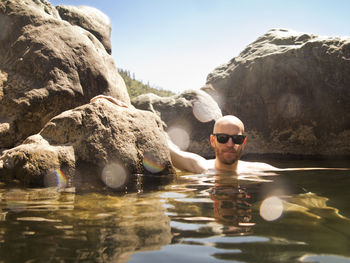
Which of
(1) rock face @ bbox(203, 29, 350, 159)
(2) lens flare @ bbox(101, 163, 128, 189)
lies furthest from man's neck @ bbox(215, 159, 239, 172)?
(1) rock face @ bbox(203, 29, 350, 159)

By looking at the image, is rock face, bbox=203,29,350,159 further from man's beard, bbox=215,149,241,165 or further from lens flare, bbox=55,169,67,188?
lens flare, bbox=55,169,67,188

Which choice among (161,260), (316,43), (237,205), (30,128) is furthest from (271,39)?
(161,260)

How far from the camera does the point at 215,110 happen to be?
9547 mm

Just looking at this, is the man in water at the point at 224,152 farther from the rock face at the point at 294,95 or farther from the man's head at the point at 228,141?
the rock face at the point at 294,95

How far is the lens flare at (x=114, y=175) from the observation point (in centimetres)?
305

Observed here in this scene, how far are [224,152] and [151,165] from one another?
1.55 metres

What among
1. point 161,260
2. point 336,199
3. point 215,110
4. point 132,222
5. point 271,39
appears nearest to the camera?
point 161,260

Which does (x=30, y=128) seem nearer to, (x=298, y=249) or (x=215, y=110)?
(x=298, y=249)

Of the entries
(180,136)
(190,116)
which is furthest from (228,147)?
(180,136)

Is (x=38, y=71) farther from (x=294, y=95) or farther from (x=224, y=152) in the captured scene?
(x=294, y=95)

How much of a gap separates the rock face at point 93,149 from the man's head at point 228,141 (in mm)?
1154

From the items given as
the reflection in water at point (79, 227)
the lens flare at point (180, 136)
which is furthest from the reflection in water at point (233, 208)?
the lens flare at point (180, 136)

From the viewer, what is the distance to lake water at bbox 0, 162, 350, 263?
3.79 ft

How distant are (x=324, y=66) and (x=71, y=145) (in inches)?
Answer: 413
